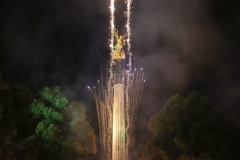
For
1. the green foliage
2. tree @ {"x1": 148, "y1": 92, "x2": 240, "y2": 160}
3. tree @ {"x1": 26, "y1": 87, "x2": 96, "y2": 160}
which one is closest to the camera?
tree @ {"x1": 148, "y1": 92, "x2": 240, "y2": 160}

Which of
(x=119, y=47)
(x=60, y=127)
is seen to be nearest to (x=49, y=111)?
(x=60, y=127)

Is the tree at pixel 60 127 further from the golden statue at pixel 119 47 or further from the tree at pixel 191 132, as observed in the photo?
the golden statue at pixel 119 47

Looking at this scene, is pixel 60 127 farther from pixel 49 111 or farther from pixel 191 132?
pixel 191 132

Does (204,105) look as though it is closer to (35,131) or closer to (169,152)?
(169,152)

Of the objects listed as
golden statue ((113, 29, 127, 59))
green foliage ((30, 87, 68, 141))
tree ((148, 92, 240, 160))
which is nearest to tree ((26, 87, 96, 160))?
green foliage ((30, 87, 68, 141))

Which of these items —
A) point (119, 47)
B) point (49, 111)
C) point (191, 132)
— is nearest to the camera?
point (119, 47)

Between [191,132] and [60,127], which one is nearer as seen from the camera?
[191,132]

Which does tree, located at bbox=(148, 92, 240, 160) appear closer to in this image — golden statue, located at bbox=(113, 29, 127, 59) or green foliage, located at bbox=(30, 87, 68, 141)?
green foliage, located at bbox=(30, 87, 68, 141)

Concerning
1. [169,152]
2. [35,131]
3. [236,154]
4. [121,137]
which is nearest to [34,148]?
[35,131]
